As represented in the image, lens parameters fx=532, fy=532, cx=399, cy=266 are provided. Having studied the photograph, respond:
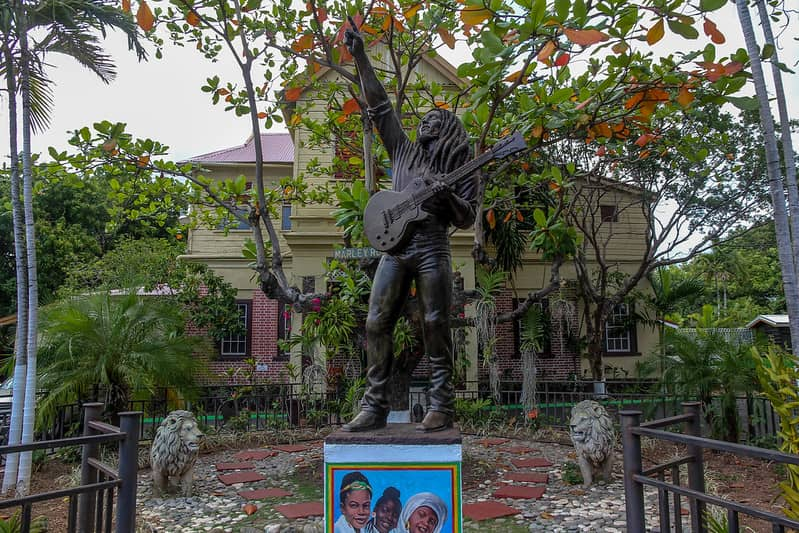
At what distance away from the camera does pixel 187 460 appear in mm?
5629

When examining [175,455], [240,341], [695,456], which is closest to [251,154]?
[240,341]

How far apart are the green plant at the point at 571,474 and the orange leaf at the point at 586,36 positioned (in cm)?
477

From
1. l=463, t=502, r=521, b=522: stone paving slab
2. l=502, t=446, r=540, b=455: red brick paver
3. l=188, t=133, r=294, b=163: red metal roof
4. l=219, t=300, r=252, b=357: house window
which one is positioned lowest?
l=463, t=502, r=521, b=522: stone paving slab

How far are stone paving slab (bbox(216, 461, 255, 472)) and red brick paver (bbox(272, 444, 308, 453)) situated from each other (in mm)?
759

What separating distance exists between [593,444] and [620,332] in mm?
9678

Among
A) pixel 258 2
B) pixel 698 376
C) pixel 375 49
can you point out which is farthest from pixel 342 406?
pixel 375 49

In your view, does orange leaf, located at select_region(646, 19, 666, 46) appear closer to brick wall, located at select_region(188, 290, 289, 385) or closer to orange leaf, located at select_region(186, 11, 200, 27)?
orange leaf, located at select_region(186, 11, 200, 27)

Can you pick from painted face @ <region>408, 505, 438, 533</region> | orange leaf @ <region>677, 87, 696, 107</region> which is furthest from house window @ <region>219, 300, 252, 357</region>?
orange leaf @ <region>677, 87, 696, 107</region>

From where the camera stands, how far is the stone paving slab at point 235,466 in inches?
267

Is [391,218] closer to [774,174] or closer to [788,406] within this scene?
[788,406]

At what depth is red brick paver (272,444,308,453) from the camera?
25.3ft

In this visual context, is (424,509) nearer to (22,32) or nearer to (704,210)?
(22,32)

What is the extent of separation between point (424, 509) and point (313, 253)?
1002cm

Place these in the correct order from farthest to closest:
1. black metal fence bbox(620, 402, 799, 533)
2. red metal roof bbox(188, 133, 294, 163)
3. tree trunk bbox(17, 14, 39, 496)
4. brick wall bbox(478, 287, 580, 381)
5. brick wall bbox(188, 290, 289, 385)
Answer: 1. red metal roof bbox(188, 133, 294, 163)
2. brick wall bbox(188, 290, 289, 385)
3. brick wall bbox(478, 287, 580, 381)
4. tree trunk bbox(17, 14, 39, 496)
5. black metal fence bbox(620, 402, 799, 533)
